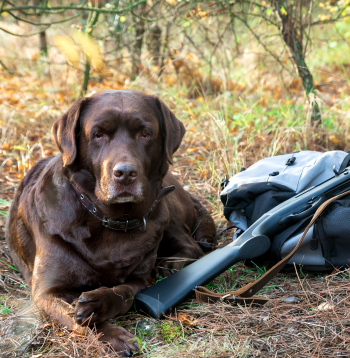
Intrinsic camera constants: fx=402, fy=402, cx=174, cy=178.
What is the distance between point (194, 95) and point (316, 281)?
457 centimetres

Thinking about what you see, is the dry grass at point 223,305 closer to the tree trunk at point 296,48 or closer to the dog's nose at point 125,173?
the tree trunk at point 296,48

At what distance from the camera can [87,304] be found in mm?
2037

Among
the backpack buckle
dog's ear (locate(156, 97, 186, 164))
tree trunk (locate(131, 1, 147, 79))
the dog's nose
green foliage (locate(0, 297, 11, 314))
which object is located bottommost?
green foliage (locate(0, 297, 11, 314))

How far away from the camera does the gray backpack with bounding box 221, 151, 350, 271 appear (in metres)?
2.54

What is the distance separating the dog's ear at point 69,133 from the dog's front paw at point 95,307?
2.61 feet

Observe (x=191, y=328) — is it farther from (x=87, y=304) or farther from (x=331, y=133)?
(x=331, y=133)

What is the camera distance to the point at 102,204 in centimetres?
241

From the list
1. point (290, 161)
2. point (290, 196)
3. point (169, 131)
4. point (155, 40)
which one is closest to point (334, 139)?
point (290, 161)

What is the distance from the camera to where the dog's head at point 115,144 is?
7.47ft

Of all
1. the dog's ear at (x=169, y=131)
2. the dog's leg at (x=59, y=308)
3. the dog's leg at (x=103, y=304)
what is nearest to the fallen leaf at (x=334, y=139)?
the dog's ear at (x=169, y=131)

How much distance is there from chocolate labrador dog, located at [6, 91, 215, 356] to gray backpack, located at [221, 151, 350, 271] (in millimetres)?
695

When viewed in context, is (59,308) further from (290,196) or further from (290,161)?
(290,161)

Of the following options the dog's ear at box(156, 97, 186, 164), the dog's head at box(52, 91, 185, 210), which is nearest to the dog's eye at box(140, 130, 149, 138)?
the dog's head at box(52, 91, 185, 210)

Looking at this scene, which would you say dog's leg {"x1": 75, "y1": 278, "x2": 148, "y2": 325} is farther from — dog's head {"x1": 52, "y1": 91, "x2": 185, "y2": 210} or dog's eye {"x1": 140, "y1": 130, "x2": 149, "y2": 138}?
dog's eye {"x1": 140, "y1": 130, "x2": 149, "y2": 138}
